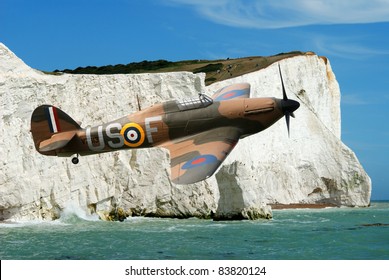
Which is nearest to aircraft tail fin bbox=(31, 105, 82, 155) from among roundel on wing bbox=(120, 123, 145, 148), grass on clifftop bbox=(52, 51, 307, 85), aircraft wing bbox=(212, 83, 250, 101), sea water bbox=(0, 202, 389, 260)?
roundel on wing bbox=(120, 123, 145, 148)

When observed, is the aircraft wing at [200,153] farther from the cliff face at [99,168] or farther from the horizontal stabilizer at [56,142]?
the cliff face at [99,168]

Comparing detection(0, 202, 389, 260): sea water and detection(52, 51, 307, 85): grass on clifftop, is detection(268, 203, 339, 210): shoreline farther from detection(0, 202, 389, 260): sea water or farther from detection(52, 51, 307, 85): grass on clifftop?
detection(0, 202, 389, 260): sea water

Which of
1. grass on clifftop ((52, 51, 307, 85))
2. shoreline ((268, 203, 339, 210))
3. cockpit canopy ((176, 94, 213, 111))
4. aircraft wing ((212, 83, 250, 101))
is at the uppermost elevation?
grass on clifftop ((52, 51, 307, 85))

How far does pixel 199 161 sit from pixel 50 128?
515cm

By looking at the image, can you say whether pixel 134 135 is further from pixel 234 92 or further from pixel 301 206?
pixel 301 206

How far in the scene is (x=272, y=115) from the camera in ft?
52.7

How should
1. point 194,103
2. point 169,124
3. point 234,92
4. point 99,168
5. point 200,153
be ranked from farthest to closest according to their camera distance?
point 99,168 → point 234,92 → point 194,103 → point 169,124 → point 200,153

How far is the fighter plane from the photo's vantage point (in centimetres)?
1444

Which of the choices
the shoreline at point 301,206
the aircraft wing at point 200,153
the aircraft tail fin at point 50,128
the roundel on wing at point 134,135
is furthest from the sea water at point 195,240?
the shoreline at point 301,206

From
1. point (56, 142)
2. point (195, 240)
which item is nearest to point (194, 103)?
point (56, 142)

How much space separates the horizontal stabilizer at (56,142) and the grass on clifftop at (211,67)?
4209cm

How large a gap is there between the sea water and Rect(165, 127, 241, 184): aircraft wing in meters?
8.55

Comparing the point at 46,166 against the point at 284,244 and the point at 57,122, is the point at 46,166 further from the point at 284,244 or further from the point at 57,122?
the point at 57,122

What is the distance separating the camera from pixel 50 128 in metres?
16.9
